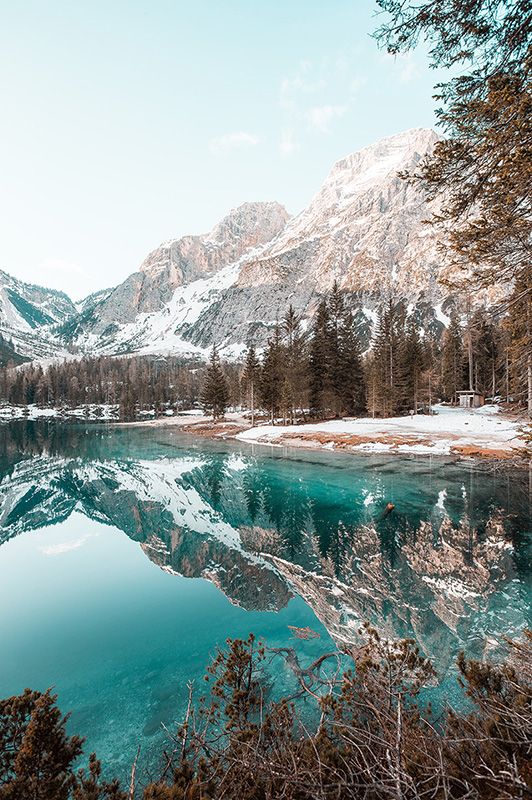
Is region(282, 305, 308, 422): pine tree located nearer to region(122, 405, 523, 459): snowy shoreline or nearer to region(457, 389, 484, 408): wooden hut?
region(122, 405, 523, 459): snowy shoreline

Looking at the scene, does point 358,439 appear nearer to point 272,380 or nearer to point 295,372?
point 295,372

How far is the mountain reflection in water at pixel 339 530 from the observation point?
843cm

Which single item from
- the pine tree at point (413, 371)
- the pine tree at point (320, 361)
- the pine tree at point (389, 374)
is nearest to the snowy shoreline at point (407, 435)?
the pine tree at point (320, 361)

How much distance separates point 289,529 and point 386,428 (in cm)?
2655

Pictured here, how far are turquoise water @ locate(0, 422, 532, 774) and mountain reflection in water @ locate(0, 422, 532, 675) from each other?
0.24 feet

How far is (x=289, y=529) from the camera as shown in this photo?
14820 mm

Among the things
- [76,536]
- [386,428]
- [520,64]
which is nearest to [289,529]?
[76,536]

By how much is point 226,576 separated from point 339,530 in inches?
205

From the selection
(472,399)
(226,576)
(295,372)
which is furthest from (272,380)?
(226,576)

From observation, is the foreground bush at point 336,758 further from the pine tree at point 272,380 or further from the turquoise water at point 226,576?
the pine tree at point 272,380

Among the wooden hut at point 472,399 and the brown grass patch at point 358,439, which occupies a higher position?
the wooden hut at point 472,399

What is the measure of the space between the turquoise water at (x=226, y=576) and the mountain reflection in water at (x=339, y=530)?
0.07m

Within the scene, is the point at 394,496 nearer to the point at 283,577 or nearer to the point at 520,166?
the point at 283,577

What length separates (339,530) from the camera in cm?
1398
